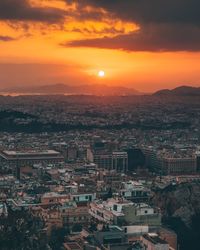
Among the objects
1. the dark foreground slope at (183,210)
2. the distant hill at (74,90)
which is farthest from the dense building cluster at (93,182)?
the distant hill at (74,90)

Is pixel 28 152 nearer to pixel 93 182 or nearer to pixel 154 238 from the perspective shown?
pixel 93 182

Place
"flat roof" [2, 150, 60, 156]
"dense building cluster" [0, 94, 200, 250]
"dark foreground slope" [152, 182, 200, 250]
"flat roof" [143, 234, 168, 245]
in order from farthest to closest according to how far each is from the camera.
Answer: "flat roof" [2, 150, 60, 156] → "dark foreground slope" [152, 182, 200, 250] → "dense building cluster" [0, 94, 200, 250] → "flat roof" [143, 234, 168, 245]

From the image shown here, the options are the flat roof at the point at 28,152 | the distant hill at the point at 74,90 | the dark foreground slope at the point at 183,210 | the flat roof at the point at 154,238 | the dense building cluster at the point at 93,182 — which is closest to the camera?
the flat roof at the point at 154,238

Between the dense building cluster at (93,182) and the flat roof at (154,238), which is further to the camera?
the dense building cluster at (93,182)

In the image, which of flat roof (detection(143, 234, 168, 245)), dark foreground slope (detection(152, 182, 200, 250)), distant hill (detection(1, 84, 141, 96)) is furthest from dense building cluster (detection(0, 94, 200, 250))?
distant hill (detection(1, 84, 141, 96))

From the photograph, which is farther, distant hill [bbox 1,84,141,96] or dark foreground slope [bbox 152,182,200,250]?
distant hill [bbox 1,84,141,96]

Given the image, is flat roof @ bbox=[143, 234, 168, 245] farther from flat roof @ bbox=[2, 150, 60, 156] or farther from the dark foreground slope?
flat roof @ bbox=[2, 150, 60, 156]

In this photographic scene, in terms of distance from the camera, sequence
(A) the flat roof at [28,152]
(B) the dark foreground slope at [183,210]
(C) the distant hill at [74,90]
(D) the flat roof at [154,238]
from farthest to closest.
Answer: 1. (C) the distant hill at [74,90]
2. (A) the flat roof at [28,152]
3. (B) the dark foreground slope at [183,210]
4. (D) the flat roof at [154,238]

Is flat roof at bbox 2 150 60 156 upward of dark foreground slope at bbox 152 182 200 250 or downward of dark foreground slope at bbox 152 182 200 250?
upward

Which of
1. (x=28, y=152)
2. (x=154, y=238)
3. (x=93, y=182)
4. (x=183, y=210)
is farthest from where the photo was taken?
(x=28, y=152)

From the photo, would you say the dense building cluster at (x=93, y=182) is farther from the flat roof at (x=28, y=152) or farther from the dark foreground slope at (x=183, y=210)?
the dark foreground slope at (x=183, y=210)

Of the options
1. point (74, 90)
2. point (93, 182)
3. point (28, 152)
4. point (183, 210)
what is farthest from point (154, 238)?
point (74, 90)
